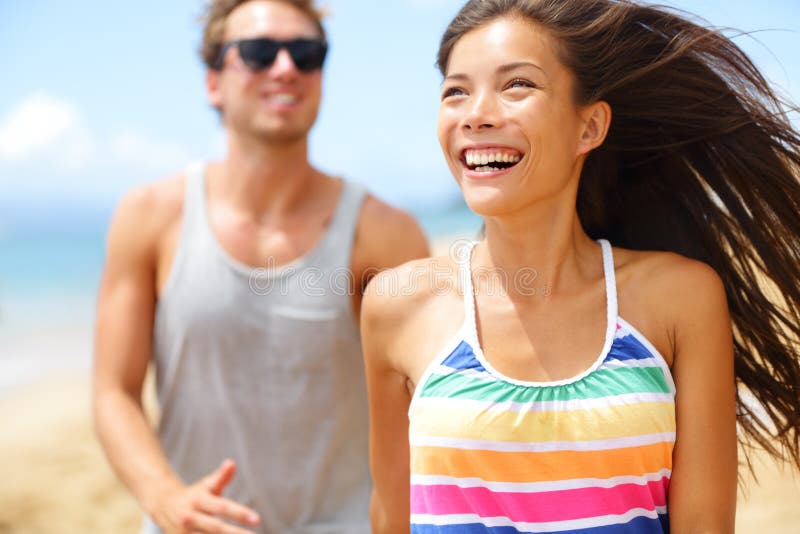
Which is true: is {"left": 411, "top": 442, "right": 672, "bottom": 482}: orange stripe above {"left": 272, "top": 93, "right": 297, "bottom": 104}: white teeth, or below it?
below

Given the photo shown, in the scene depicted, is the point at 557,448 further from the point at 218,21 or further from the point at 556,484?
the point at 218,21

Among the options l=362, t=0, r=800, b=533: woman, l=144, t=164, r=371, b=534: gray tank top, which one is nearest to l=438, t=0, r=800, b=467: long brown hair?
l=362, t=0, r=800, b=533: woman

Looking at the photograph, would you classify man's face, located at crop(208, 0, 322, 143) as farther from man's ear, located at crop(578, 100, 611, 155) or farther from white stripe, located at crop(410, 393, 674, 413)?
white stripe, located at crop(410, 393, 674, 413)

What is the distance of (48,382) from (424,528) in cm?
1287

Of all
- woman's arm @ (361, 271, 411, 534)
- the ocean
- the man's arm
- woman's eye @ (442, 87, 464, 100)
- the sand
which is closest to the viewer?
woman's eye @ (442, 87, 464, 100)

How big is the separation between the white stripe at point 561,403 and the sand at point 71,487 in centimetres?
410

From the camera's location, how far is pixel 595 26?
2441mm

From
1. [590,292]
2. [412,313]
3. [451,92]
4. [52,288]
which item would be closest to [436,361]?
[412,313]

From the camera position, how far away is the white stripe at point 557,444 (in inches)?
85.6

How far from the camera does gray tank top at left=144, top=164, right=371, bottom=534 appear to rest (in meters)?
3.74

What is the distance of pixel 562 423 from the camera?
7.23 feet

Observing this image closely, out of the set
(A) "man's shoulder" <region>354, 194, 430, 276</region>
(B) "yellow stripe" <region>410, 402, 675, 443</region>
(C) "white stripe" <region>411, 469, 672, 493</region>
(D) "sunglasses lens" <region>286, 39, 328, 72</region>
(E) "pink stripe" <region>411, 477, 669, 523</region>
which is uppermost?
(D) "sunglasses lens" <region>286, 39, 328, 72</region>

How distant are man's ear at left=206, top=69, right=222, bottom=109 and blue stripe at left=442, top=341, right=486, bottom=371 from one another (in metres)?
2.38

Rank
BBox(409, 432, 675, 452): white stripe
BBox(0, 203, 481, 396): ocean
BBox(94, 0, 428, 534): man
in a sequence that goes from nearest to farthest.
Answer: BBox(409, 432, 675, 452): white stripe → BBox(94, 0, 428, 534): man → BBox(0, 203, 481, 396): ocean
